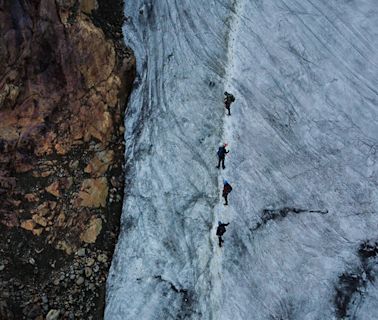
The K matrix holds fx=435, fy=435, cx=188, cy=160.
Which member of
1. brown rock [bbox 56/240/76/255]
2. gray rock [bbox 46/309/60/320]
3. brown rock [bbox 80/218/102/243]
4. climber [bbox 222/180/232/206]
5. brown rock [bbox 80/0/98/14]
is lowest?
gray rock [bbox 46/309/60/320]

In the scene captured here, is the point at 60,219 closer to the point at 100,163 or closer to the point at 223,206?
the point at 100,163

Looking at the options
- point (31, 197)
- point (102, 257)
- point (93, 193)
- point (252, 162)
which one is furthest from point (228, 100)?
point (31, 197)

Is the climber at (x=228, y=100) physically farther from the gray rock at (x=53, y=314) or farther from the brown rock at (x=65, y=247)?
the gray rock at (x=53, y=314)

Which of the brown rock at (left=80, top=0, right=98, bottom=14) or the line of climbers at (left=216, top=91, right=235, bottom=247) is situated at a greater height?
the brown rock at (left=80, top=0, right=98, bottom=14)

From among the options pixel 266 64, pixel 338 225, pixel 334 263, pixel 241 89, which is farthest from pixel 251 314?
pixel 266 64

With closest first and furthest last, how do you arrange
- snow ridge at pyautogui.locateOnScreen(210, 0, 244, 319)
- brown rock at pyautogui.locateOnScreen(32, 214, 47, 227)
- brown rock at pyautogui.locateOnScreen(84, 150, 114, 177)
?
1. snow ridge at pyautogui.locateOnScreen(210, 0, 244, 319)
2. brown rock at pyautogui.locateOnScreen(32, 214, 47, 227)
3. brown rock at pyautogui.locateOnScreen(84, 150, 114, 177)

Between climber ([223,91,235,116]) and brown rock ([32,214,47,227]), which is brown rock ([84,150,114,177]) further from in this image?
climber ([223,91,235,116])

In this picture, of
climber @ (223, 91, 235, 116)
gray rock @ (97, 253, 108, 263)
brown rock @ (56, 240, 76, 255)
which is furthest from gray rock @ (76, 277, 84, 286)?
climber @ (223, 91, 235, 116)
